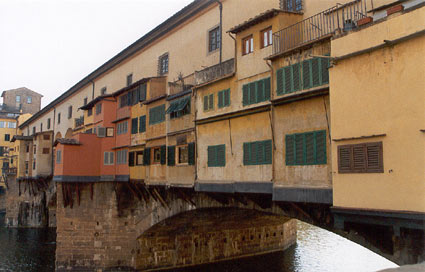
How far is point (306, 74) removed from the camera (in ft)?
38.4

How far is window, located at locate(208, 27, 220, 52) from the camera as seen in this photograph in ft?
66.5

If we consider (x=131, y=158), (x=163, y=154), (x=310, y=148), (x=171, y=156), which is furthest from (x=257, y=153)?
(x=131, y=158)

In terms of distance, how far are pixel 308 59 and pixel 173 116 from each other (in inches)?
407

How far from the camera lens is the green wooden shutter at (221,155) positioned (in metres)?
15.9

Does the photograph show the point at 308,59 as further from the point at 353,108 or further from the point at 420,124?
the point at 420,124

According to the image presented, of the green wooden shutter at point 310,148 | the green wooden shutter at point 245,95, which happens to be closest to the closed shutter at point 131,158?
the green wooden shutter at point 245,95

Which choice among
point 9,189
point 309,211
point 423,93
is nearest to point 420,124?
point 423,93

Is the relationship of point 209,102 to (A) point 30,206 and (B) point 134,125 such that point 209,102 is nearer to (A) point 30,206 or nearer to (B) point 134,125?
(B) point 134,125

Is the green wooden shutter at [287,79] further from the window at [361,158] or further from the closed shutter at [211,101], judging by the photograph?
the closed shutter at [211,101]

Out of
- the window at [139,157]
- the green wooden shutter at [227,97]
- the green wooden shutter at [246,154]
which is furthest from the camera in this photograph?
the window at [139,157]

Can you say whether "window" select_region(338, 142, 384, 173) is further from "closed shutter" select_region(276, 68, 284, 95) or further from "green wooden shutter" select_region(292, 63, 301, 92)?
"closed shutter" select_region(276, 68, 284, 95)

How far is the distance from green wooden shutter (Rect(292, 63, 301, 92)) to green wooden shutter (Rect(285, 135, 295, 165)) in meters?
1.60

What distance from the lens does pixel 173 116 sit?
20.5 m

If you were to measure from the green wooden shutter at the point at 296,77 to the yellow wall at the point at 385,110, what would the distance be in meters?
1.68
